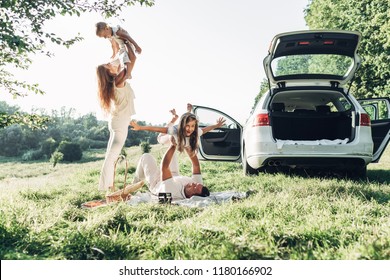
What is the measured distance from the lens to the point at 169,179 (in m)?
4.28

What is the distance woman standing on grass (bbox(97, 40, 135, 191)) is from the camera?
4301 mm

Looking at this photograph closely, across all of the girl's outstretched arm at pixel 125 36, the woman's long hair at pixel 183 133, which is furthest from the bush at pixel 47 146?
the woman's long hair at pixel 183 133

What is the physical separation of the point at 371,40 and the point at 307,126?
890cm

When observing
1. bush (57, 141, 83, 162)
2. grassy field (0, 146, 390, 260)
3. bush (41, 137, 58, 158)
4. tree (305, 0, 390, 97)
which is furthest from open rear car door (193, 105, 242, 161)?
bush (41, 137, 58, 158)

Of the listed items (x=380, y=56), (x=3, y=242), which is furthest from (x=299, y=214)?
(x=380, y=56)

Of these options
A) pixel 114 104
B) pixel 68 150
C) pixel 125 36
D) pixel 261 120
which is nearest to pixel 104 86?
pixel 114 104

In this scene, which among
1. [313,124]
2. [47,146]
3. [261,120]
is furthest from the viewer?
[47,146]

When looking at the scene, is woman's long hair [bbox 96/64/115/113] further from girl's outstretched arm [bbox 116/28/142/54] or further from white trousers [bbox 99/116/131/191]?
girl's outstretched arm [bbox 116/28/142/54]

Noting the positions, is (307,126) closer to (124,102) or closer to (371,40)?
(124,102)

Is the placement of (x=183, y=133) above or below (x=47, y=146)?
above

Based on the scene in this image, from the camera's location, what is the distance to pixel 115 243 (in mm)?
2570

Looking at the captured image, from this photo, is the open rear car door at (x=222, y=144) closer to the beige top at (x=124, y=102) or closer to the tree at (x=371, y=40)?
the beige top at (x=124, y=102)

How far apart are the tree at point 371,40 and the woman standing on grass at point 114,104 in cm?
1006
